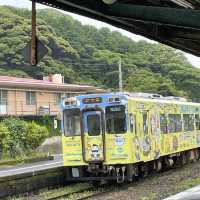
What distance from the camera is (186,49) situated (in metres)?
12.5

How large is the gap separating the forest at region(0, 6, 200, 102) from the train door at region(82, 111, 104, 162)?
130 feet

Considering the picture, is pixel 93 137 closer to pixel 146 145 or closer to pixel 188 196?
pixel 146 145

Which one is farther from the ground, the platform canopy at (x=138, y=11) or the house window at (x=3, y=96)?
the house window at (x=3, y=96)

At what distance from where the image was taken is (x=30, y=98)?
45625 millimetres

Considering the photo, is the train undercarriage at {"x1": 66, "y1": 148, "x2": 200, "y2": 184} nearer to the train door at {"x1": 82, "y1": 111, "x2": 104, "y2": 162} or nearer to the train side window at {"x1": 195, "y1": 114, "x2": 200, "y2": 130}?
the train door at {"x1": 82, "y1": 111, "x2": 104, "y2": 162}

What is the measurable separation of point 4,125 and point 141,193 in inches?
737

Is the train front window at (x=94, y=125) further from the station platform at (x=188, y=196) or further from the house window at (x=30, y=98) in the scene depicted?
the house window at (x=30, y=98)

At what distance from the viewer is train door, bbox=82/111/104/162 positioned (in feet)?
53.5

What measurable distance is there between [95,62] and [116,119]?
53.3 m

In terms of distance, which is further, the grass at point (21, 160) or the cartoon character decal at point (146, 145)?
the grass at point (21, 160)

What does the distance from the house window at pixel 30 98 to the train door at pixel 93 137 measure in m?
29.2

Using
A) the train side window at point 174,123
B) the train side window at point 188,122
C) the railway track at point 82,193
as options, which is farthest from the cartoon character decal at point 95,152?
the train side window at point 188,122

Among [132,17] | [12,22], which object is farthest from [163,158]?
[12,22]

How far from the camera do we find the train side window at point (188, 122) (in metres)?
22.8
